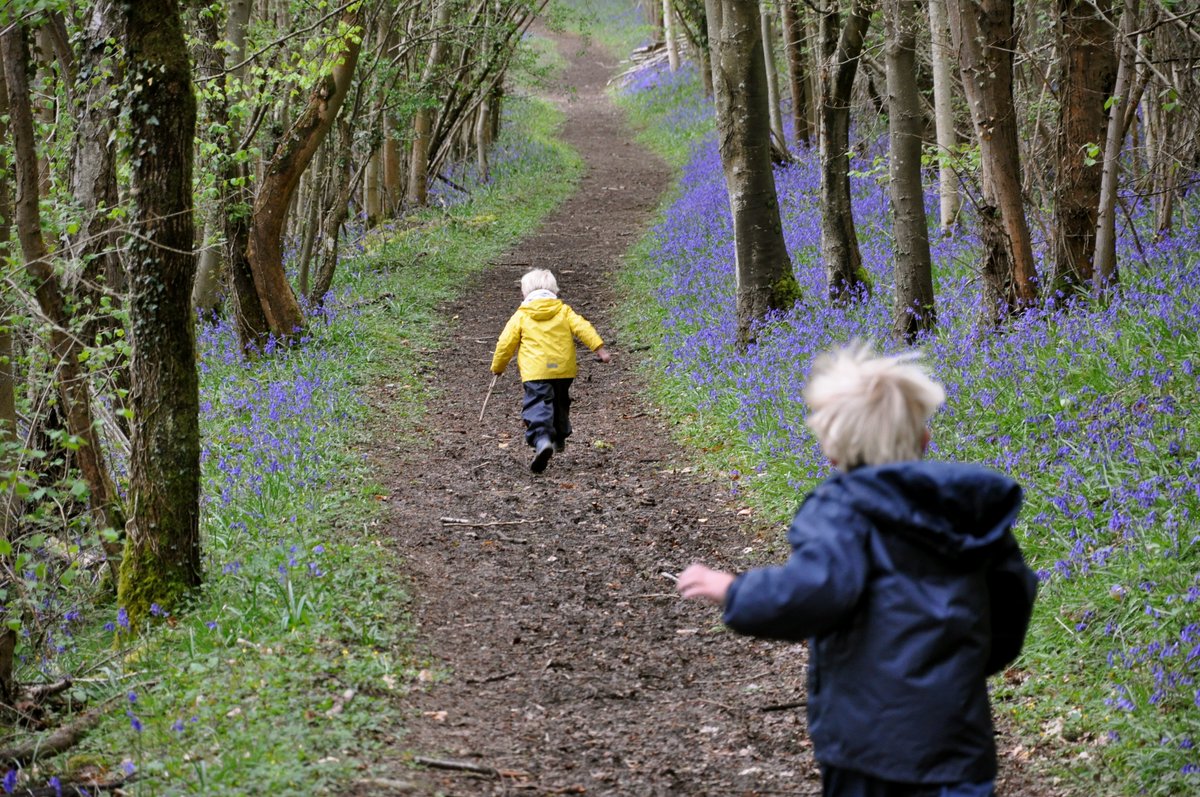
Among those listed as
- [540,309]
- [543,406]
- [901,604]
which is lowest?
[543,406]

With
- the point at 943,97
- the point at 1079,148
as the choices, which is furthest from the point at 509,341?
the point at 943,97

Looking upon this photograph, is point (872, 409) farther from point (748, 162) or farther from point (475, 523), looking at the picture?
point (748, 162)

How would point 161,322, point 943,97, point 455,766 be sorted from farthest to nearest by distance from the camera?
point 943,97 < point 161,322 < point 455,766

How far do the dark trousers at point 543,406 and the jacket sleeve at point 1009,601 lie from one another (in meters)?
6.15

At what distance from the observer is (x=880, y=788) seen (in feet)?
9.07

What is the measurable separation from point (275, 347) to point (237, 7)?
3.60m

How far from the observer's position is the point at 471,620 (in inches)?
235

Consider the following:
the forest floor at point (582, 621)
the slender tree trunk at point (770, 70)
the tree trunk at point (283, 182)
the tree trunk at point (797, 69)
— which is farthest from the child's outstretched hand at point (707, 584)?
the slender tree trunk at point (770, 70)

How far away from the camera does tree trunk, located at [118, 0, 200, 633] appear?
18.0 feet

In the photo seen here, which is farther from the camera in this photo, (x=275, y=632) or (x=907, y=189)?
(x=907, y=189)

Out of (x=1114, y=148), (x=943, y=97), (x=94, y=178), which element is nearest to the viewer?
(x=94, y=178)

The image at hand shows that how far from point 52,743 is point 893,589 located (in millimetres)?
3744

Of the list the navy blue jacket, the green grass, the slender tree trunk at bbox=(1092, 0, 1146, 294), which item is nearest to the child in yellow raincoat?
the green grass

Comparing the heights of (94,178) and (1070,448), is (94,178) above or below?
above
